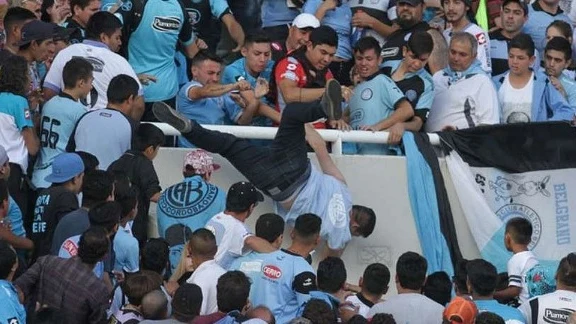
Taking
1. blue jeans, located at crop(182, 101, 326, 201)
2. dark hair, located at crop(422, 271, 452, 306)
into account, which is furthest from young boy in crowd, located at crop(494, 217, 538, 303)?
blue jeans, located at crop(182, 101, 326, 201)

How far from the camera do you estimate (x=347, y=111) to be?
14906 millimetres

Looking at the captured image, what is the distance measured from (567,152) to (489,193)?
2.67ft

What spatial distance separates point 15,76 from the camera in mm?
13094

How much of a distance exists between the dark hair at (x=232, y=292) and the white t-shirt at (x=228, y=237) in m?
1.14

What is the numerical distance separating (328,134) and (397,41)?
180 centimetres

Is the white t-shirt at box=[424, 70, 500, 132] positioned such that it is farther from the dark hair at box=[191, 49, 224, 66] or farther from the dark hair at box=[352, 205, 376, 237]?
the dark hair at box=[191, 49, 224, 66]

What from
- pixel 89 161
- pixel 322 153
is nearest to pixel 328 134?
pixel 322 153

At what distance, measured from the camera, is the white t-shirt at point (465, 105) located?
15031mm

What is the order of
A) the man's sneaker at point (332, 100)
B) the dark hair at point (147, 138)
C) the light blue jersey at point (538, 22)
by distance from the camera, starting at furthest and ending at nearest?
1. the light blue jersey at point (538, 22)
2. the dark hair at point (147, 138)
3. the man's sneaker at point (332, 100)

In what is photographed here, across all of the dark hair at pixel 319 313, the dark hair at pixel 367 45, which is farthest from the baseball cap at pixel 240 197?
the dark hair at pixel 367 45

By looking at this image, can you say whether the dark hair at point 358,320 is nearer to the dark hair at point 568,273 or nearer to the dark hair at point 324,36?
the dark hair at point 568,273

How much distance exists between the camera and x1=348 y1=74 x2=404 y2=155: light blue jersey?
14695 millimetres

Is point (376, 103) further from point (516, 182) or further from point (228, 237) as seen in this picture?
point (228, 237)

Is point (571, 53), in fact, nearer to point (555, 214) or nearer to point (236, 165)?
point (555, 214)
